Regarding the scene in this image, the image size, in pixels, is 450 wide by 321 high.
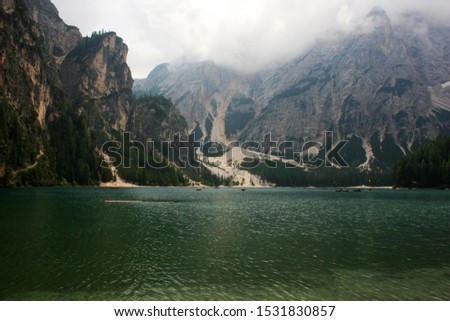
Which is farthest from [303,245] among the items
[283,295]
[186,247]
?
[283,295]

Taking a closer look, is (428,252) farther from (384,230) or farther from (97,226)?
(97,226)

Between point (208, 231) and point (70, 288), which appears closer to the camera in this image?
point (70, 288)

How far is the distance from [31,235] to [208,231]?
27.9 metres

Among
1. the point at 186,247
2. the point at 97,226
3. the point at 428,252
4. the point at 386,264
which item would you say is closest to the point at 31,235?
the point at 97,226

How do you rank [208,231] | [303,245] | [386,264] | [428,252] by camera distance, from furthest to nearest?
[208,231] < [303,245] < [428,252] < [386,264]

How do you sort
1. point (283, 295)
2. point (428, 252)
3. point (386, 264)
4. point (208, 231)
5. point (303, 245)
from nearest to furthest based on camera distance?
point (283, 295) → point (386, 264) → point (428, 252) → point (303, 245) → point (208, 231)

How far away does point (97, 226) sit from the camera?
227ft

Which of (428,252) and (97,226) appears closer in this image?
(428,252)

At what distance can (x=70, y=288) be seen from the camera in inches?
1304
